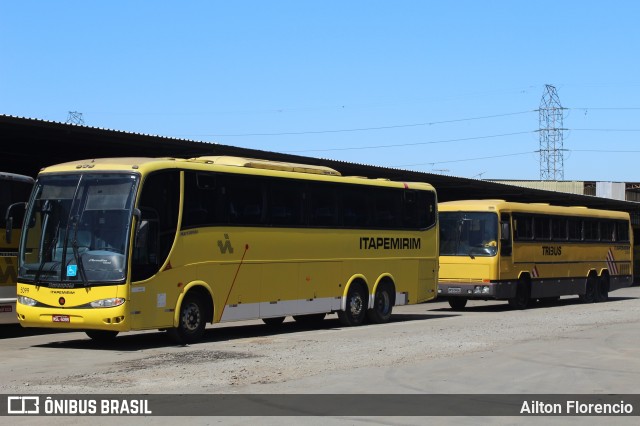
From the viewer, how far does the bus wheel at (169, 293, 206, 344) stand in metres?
18.3

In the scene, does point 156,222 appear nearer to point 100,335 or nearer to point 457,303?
point 100,335

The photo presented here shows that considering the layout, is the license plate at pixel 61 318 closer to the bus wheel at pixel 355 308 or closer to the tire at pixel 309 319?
the bus wheel at pixel 355 308

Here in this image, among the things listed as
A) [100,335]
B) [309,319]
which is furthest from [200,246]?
[309,319]

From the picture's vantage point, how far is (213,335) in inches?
824

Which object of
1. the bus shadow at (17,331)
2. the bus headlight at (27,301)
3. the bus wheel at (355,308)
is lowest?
the bus shadow at (17,331)

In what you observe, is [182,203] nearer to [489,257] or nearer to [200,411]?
[200,411]

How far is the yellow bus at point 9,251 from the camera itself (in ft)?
65.6

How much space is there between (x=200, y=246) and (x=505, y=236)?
1379 centimetres

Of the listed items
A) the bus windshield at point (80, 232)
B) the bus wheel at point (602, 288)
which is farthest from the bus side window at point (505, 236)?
the bus windshield at point (80, 232)

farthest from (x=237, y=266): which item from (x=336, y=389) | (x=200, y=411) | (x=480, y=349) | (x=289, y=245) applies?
(x=200, y=411)

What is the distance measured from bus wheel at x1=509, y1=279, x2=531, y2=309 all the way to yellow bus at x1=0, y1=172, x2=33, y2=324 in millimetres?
15456

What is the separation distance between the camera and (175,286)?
713 inches

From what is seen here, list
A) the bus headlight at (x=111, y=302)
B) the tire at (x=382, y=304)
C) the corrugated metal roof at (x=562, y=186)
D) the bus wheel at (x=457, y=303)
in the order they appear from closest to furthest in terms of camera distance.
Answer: the bus headlight at (x=111, y=302), the tire at (x=382, y=304), the bus wheel at (x=457, y=303), the corrugated metal roof at (x=562, y=186)

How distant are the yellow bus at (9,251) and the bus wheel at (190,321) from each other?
361cm
